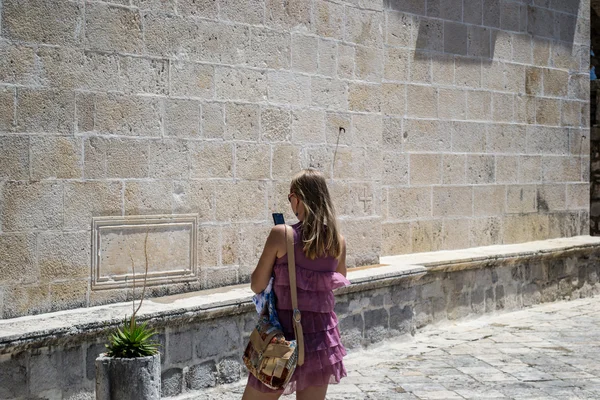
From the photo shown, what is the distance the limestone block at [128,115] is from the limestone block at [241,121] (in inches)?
24.5

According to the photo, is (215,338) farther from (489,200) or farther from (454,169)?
(489,200)

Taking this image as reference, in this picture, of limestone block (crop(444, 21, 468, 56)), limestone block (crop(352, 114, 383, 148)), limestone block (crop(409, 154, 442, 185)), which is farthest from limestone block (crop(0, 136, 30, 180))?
limestone block (crop(444, 21, 468, 56))

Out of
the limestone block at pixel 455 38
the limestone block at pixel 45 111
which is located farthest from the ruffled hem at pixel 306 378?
the limestone block at pixel 455 38

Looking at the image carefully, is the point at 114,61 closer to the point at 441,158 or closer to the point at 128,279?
the point at 128,279

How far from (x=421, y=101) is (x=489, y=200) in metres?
1.45

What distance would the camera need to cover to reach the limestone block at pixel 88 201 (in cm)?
543

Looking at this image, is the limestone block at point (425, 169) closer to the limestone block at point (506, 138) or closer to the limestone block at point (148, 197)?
the limestone block at point (506, 138)

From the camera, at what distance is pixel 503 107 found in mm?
9578

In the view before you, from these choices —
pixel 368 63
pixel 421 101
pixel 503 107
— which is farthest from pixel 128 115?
pixel 503 107

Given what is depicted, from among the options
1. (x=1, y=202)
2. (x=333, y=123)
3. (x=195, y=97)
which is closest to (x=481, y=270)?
(x=333, y=123)

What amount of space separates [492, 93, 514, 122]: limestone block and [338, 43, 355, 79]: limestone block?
2.69 m

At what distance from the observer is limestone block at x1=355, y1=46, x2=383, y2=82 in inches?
292

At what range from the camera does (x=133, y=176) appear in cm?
577

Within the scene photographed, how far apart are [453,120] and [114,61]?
14.4ft
